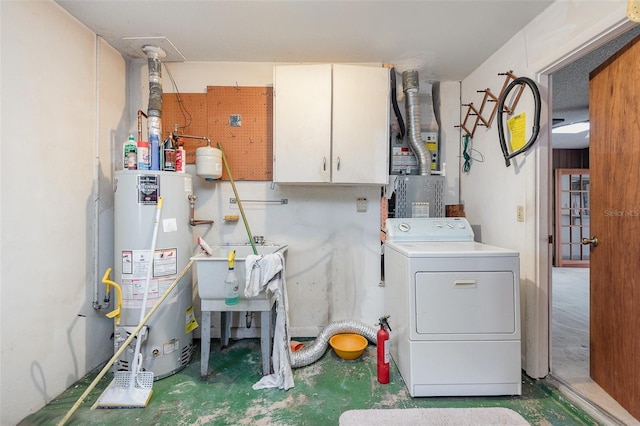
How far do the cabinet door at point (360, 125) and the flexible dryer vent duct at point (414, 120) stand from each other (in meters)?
0.35

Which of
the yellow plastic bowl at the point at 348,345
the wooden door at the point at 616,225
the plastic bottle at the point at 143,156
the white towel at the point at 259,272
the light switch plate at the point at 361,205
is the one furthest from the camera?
the light switch plate at the point at 361,205

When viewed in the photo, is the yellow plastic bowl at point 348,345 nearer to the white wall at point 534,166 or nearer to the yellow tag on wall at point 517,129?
the white wall at point 534,166

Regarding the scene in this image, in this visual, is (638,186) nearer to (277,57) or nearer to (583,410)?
(583,410)

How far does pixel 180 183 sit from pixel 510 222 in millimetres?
2443

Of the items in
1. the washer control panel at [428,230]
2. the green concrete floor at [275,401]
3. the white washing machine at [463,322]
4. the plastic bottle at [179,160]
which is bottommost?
the green concrete floor at [275,401]

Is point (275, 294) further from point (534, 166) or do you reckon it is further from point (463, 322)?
point (534, 166)

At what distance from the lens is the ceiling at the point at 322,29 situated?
1.71 meters

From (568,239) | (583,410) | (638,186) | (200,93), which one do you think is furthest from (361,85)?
(568,239)

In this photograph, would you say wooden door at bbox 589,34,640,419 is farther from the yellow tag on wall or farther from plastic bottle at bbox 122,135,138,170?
plastic bottle at bbox 122,135,138,170

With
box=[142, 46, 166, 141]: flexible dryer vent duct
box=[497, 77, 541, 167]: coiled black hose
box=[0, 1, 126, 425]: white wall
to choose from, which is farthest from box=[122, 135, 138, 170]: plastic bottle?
box=[497, 77, 541, 167]: coiled black hose

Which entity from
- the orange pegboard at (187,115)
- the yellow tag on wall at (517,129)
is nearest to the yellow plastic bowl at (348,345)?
the yellow tag on wall at (517,129)

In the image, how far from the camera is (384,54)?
2.28 metres

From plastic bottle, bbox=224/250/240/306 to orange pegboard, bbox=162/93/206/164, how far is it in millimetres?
1185

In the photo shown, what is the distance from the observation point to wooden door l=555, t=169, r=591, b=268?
5.24m
